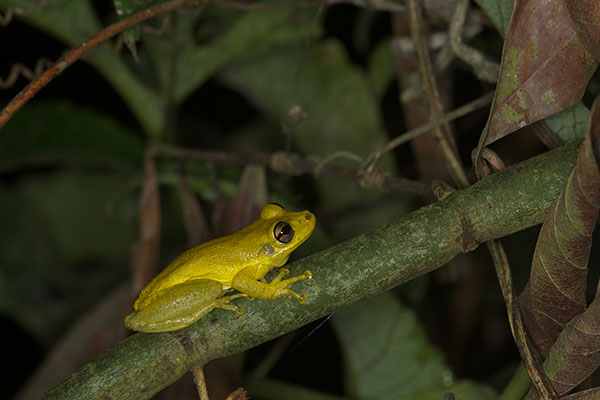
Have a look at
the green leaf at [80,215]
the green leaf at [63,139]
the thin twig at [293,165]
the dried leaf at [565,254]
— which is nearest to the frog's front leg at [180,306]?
the thin twig at [293,165]

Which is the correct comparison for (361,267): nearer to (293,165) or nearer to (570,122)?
(570,122)

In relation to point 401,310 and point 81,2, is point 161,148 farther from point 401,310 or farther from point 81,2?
point 401,310

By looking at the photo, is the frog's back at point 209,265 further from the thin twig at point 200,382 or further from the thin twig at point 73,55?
the thin twig at point 73,55

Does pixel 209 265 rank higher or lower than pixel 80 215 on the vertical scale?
lower

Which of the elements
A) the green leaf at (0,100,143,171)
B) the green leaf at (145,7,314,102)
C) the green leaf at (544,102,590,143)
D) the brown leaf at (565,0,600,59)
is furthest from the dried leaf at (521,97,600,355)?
the green leaf at (0,100,143,171)


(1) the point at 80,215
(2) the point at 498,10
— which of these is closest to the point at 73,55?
(2) the point at 498,10

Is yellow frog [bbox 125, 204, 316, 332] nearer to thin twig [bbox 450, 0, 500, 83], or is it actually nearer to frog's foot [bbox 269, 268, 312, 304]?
frog's foot [bbox 269, 268, 312, 304]

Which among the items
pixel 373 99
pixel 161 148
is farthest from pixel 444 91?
pixel 161 148
